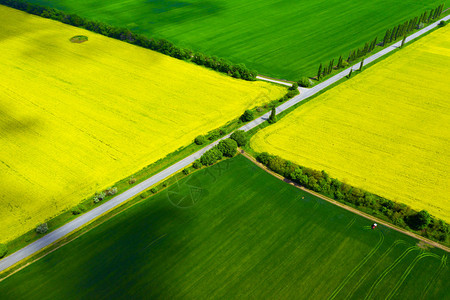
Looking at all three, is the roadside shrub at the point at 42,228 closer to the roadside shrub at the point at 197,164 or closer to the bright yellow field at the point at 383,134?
the roadside shrub at the point at 197,164

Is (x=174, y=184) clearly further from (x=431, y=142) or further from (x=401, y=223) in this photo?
(x=431, y=142)

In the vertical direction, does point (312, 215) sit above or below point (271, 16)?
below

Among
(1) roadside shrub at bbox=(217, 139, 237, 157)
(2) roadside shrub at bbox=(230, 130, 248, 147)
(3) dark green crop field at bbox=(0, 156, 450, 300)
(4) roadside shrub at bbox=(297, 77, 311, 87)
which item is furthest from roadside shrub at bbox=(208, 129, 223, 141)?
(4) roadside shrub at bbox=(297, 77, 311, 87)

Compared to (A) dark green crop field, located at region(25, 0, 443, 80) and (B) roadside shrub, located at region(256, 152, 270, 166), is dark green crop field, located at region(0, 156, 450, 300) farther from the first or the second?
(A) dark green crop field, located at region(25, 0, 443, 80)

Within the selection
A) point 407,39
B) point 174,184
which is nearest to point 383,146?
point 174,184

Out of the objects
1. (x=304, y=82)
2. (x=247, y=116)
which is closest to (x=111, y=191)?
(x=247, y=116)

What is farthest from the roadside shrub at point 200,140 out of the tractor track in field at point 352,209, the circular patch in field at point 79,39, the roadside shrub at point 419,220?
the circular patch in field at point 79,39
